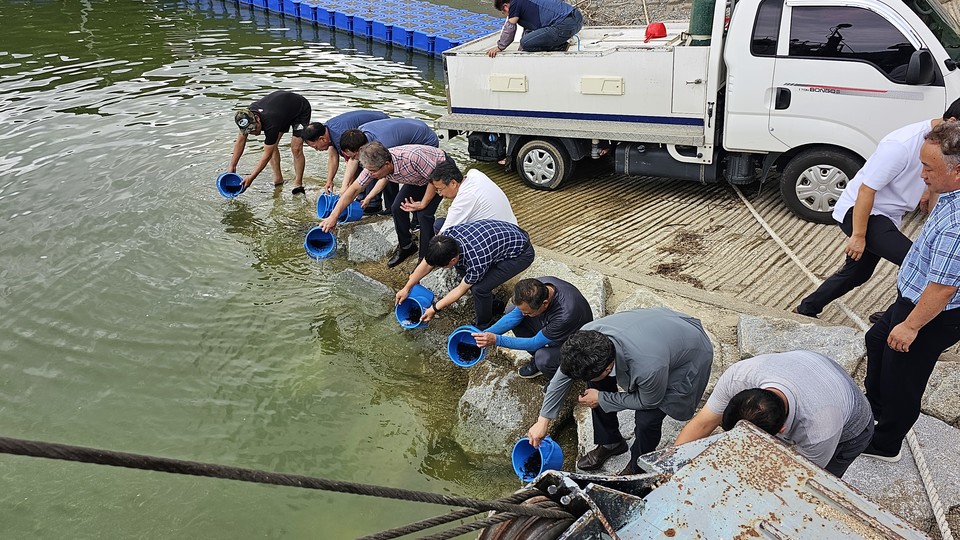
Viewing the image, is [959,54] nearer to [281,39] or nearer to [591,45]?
[591,45]

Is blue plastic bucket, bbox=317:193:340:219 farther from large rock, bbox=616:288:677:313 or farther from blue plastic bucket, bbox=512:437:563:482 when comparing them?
blue plastic bucket, bbox=512:437:563:482

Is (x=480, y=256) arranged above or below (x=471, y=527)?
below

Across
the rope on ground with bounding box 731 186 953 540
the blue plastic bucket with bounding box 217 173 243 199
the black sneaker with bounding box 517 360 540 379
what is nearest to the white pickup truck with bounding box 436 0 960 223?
the rope on ground with bounding box 731 186 953 540

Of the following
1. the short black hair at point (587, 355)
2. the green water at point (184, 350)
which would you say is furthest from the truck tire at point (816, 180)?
the short black hair at point (587, 355)

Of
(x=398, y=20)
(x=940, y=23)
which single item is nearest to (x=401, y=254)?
(x=940, y=23)

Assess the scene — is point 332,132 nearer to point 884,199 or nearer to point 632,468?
point 632,468

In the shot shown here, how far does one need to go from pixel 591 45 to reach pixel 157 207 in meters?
5.44

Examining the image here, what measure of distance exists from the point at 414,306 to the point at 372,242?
1495 millimetres

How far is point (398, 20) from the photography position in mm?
15484

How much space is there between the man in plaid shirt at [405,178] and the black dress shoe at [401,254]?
0.57 ft

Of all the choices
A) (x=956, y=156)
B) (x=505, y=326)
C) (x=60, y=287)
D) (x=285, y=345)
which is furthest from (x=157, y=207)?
(x=956, y=156)

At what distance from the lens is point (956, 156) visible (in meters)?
3.07

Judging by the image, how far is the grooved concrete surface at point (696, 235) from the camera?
230 inches

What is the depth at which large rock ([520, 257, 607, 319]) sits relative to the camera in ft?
17.7
